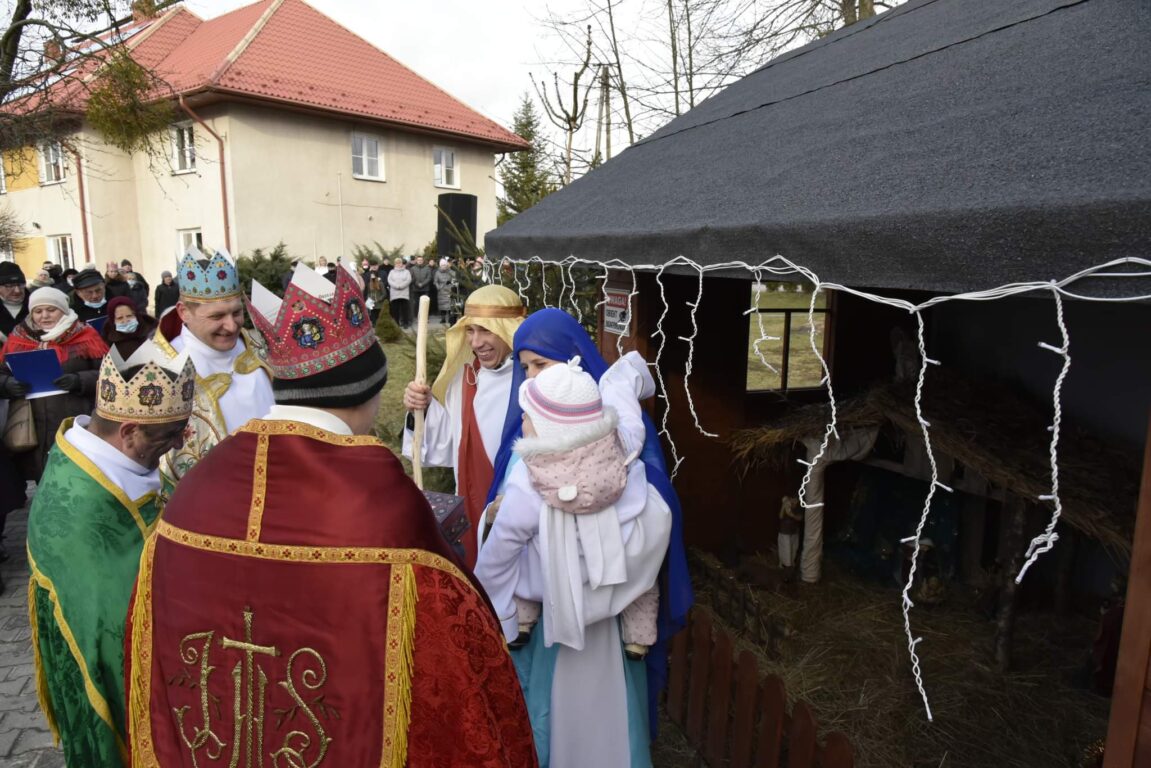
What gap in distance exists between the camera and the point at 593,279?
5207mm

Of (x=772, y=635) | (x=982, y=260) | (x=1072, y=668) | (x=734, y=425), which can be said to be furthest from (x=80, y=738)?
(x=1072, y=668)

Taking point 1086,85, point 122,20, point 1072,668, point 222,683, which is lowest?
point 1072,668

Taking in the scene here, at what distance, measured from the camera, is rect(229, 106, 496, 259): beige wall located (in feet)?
56.9

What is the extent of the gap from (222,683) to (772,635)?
3.10 meters

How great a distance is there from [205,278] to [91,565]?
156 centimetres

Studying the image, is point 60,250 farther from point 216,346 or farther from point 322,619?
point 322,619

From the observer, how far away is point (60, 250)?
21.4 metres

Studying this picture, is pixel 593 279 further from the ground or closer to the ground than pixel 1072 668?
further from the ground

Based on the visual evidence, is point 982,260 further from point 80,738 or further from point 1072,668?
point 1072,668

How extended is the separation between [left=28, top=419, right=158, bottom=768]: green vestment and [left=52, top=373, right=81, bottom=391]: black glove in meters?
3.47

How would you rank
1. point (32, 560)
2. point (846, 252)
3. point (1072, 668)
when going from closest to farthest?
point (846, 252) < point (32, 560) < point (1072, 668)

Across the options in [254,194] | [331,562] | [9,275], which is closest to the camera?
[331,562]

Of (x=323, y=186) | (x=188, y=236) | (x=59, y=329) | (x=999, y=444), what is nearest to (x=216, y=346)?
(x=59, y=329)

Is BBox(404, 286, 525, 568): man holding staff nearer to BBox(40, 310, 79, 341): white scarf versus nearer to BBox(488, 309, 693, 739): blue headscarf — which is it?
BBox(488, 309, 693, 739): blue headscarf
